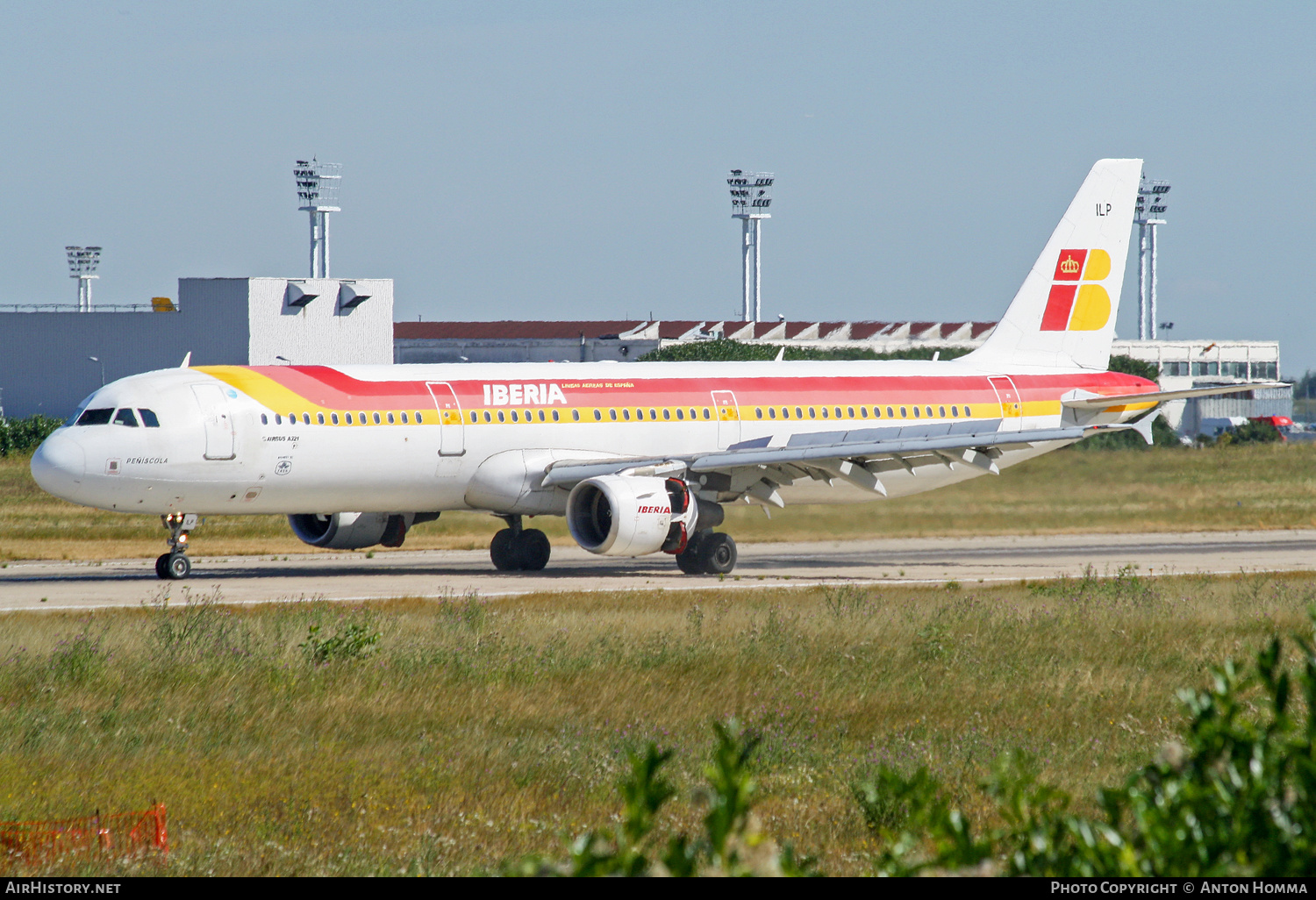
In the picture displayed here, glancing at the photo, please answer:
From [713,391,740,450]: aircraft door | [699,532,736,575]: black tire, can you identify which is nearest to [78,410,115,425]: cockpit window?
[699,532,736,575]: black tire

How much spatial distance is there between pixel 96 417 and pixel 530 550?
365 inches

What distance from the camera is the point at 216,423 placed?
91.7 feet

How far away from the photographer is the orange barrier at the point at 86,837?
10602 mm

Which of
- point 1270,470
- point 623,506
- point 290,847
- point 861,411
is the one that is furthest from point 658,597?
point 1270,470

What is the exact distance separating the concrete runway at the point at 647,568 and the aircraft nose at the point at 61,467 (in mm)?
1911

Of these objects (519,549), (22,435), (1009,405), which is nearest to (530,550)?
(519,549)

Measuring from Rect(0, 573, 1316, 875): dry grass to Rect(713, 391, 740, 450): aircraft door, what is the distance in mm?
8515

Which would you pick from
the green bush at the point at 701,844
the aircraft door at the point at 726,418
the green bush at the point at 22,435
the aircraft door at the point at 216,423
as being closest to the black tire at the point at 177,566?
the aircraft door at the point at 216,423

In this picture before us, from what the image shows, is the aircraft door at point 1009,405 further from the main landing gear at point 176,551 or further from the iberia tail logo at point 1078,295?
the main landing gear at point 176,551

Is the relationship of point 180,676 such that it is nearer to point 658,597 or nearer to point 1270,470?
point 658,597

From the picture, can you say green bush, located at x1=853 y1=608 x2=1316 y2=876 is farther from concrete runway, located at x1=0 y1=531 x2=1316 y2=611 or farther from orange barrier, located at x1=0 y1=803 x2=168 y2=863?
concrete runway, located at x1=0 y1=531 x2=1316 y2=611

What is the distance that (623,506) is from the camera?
28.6 meters

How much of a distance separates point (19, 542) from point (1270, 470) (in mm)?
39279

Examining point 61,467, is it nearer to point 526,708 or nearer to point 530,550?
point 530,550
